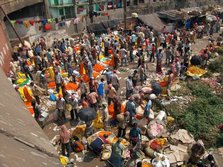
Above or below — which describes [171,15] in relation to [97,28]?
above

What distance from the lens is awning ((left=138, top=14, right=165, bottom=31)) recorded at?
23.7 meters

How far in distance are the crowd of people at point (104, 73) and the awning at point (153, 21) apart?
1.03 m

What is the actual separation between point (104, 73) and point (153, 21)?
37.8 ft

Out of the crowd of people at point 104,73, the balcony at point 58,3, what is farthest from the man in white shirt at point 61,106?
the balcony at point 58,3

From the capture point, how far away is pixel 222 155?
8727 millimetres

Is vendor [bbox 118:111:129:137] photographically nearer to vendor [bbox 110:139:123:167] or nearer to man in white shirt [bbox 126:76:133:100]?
vendor [bbox 110:139:123:167]

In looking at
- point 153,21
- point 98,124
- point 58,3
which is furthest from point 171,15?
point 98,124

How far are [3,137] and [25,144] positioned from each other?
1.18 ft

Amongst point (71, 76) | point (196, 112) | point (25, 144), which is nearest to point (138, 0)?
point (71, 76)

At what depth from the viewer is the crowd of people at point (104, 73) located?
990 centimetres

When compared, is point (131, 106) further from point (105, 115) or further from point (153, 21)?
point (153, 21)

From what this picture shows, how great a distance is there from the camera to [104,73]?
Result: 15.3m

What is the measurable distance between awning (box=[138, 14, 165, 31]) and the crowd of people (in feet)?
3.37

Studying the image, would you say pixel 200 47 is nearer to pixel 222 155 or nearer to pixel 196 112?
pixel 196 112
